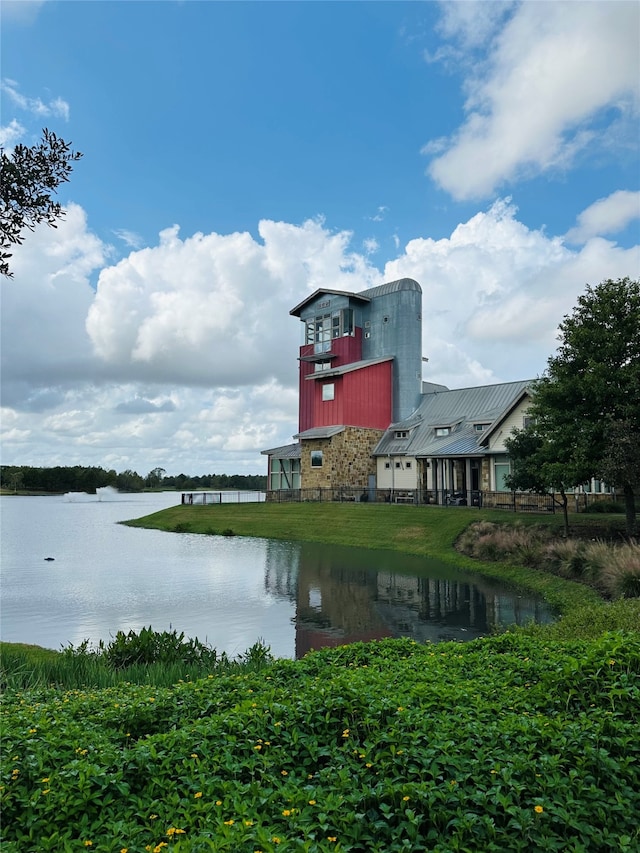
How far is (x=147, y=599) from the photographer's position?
650 inches

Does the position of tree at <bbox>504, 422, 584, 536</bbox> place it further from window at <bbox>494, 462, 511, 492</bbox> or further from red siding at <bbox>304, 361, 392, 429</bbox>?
red siding at <bbox>304, 361, 392, 429</bbox>

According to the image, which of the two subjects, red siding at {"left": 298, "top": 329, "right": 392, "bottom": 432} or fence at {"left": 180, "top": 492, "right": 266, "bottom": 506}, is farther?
fence at {"left": 180, "top": 492, "right": 266, "bottom": 506}

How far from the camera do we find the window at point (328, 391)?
4331 cm

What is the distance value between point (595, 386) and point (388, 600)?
1025 cm

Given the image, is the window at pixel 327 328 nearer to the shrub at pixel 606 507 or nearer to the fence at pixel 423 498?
the fence at pixel 423 498

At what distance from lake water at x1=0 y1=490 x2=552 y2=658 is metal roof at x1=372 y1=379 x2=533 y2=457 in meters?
11.2

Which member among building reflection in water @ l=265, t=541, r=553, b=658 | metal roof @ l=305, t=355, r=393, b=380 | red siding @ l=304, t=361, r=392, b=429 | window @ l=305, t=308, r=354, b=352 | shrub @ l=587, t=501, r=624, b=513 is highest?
window @ l=305, t=308, r=354, b=352

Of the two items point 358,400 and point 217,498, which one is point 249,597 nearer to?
point 358,400

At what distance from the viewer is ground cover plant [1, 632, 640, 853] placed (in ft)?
11.8

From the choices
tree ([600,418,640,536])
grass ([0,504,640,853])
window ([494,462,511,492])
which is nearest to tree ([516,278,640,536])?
tree ([600,418,640,536])

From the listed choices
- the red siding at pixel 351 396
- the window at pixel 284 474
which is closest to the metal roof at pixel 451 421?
the red siding at pixel 351 396

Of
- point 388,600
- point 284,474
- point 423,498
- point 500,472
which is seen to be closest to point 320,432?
point 284,474

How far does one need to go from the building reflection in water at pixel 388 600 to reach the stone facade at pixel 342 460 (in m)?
16.1

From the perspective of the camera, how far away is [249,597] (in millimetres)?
16875
